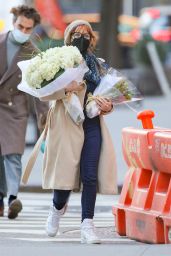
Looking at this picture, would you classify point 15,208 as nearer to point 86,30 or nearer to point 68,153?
point 68,153

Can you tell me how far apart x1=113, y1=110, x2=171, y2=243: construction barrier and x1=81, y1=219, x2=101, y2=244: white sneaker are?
489 millimetres

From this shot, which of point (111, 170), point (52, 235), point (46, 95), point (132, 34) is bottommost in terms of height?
point (132, 34)

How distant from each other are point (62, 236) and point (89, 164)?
3.42 feet

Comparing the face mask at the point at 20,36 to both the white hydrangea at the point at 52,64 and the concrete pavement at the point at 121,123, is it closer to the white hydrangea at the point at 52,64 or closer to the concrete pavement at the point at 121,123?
the white hydrangea at the point at 52,64

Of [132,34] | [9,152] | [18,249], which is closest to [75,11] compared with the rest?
[132,34]

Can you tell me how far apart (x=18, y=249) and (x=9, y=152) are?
3.37 meters

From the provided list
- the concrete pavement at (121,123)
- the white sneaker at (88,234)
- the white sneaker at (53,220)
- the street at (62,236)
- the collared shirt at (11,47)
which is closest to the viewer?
the street at (62,236)

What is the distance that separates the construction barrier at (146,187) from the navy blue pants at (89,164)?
1.58 feet

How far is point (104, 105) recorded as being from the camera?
8.90 meters

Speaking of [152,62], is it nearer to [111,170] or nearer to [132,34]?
[132,34]

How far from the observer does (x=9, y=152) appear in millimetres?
11375

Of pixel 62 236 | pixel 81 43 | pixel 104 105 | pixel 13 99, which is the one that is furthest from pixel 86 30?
pixel 13 99

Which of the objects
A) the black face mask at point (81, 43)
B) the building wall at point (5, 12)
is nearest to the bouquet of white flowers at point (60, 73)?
the black face mask at point (81, 43)

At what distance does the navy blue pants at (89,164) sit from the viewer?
29.2 ft
